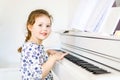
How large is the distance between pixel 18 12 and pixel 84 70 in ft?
4.64

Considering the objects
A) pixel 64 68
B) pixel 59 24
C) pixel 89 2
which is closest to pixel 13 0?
pixel 59 24

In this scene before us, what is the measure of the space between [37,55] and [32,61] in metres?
0.05

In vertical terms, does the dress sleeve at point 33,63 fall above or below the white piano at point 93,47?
below

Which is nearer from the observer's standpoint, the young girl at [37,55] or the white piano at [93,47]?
the white piano at [93,47]

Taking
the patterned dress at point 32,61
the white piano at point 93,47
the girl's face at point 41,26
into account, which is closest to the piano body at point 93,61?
the white piano at point 93,47

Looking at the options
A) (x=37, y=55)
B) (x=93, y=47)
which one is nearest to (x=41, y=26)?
(x=37, y=55)

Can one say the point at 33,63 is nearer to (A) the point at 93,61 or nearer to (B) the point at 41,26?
(B) the point at 41,26

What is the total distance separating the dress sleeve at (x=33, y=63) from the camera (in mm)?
1268

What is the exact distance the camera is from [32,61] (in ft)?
4.21

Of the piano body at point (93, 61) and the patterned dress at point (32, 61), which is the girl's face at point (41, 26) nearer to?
the patterned dress at point (32, 61)

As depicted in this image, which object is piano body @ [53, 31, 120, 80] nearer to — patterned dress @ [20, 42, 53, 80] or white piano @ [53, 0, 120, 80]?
white piano @ [53, 0, 120, 80]

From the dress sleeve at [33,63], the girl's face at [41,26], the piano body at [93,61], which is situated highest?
the girl's face at [41,26]

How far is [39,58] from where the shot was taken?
1.30 meters

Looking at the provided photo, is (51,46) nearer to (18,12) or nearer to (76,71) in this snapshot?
(18,12)
